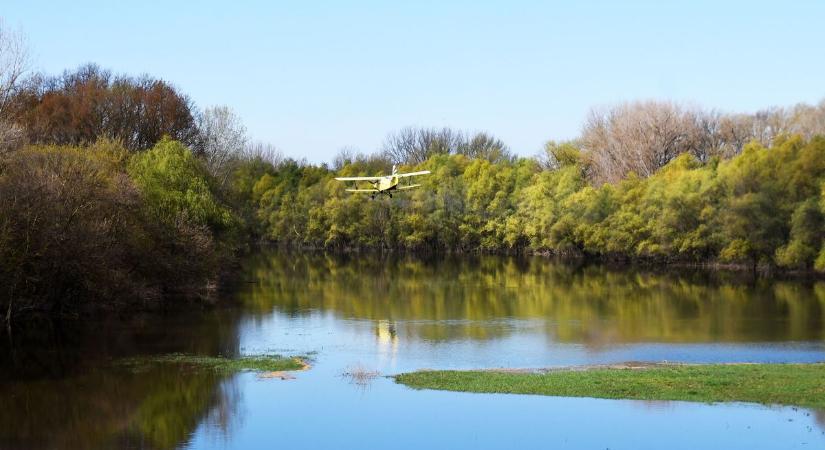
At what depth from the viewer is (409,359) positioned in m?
31.4

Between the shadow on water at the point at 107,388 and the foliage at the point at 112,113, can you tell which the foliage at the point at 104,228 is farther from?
the foliage at the point at 112,113

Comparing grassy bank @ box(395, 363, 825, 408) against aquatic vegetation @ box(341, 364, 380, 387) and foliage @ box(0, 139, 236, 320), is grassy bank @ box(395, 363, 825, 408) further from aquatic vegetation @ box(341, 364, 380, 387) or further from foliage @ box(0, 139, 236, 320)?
foliage @ box(0, 139, 236, 320)

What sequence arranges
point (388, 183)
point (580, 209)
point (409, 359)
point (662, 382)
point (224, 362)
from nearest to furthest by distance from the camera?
point (662, 382) < point (224, 362) < point (409, 359) < point (388, 183) < point (580, 209)

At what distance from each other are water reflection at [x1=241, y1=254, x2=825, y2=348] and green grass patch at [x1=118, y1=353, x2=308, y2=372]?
728cm

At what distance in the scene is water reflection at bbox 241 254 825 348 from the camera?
38594 millimetres

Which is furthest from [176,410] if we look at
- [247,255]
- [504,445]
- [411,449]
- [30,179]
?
[247,255]

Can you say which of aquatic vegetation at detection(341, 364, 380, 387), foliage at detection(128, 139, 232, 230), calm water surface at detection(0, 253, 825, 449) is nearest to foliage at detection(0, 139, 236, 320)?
foliage at detection(128, 139, 232, 230)

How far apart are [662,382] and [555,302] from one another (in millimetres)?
25520

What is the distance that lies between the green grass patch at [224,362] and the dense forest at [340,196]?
24.8 feet

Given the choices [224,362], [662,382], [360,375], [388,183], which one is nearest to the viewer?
[662,382]

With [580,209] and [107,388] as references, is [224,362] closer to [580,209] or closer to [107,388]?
[107,388]

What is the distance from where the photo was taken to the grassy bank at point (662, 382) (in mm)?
23266

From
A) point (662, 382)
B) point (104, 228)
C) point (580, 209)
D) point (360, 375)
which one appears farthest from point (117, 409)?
point (580, 209)

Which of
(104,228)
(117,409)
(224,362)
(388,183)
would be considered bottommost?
(117,409)
